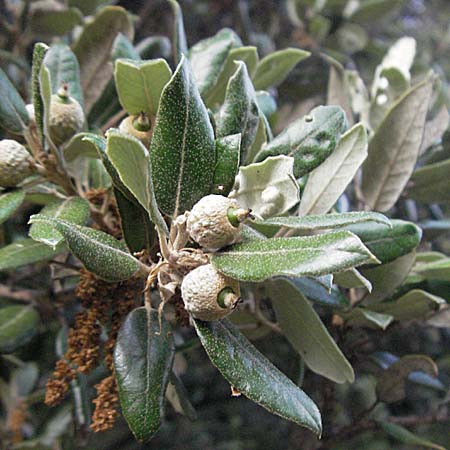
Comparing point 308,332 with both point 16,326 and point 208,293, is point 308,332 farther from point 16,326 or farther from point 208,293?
point 16,326

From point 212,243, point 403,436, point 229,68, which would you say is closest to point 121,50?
point 229,68

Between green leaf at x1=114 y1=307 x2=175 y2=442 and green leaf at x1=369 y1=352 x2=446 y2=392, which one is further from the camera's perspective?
green leaf at x1=369 y1=352 x2=446 y2=392

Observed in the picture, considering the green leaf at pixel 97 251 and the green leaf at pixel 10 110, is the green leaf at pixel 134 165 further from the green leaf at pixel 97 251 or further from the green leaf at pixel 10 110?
the green leaf at pixel 10 110

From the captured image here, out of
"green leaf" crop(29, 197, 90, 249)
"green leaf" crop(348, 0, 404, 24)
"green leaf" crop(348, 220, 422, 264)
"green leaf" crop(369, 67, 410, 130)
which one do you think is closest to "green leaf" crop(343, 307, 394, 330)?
"green leaf" crop(348, 220, 422, 264)

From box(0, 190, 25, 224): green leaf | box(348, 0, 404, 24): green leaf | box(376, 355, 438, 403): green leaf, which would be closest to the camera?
box(0, 190, 25, 224): green leaf

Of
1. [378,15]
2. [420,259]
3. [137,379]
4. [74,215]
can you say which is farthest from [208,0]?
[137,379]

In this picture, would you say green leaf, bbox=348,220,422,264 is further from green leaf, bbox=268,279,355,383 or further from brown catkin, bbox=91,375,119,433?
brown catkin, bbox=91,375,119,433
